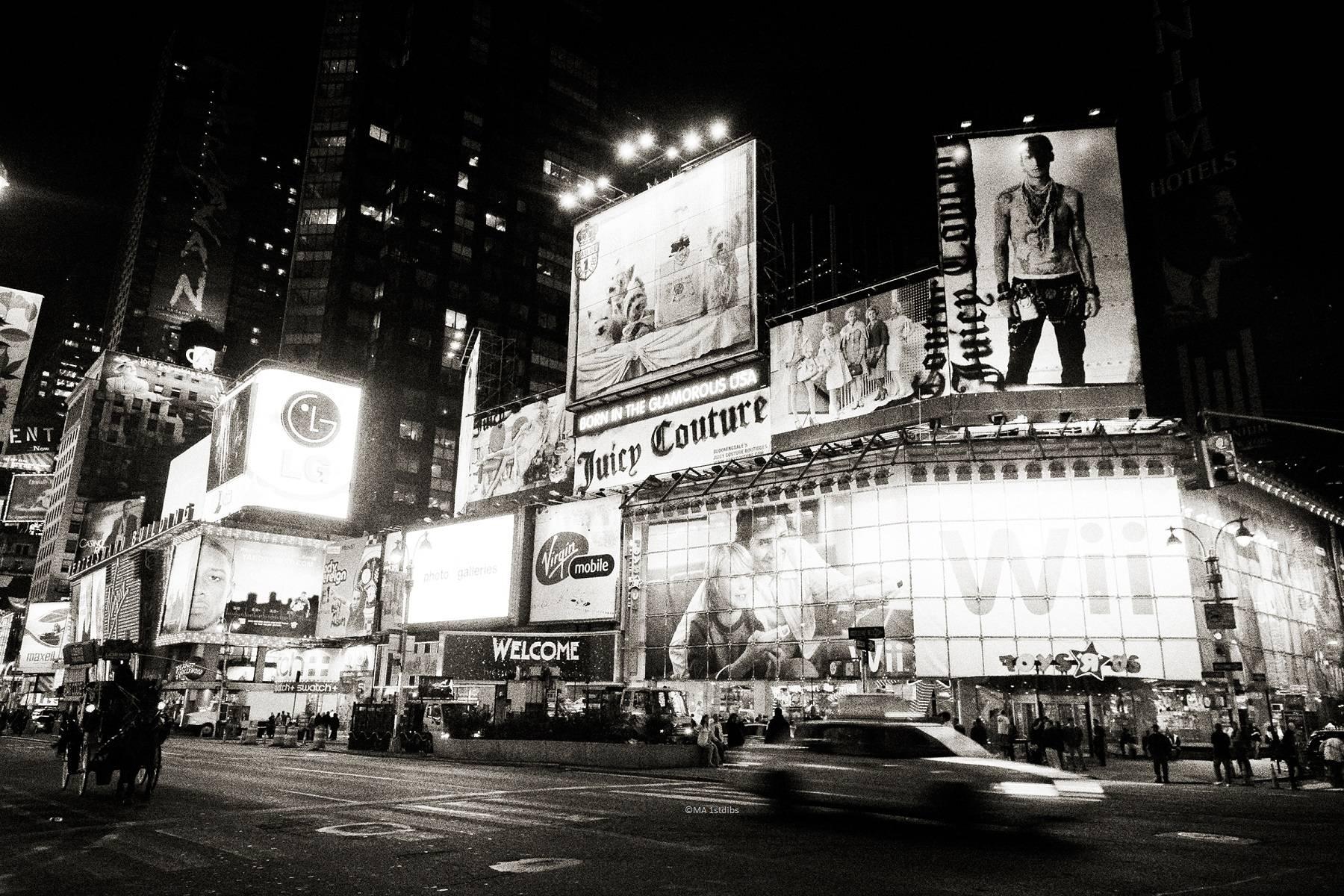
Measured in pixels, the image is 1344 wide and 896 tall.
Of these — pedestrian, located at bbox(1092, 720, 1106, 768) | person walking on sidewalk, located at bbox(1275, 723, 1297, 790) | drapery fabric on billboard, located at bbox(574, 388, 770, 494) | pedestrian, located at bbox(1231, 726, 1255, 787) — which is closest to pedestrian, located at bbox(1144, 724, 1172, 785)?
pedestrian, located at bbox(1231, 726, 1255, 787)

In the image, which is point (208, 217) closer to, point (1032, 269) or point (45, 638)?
point (45, 638)

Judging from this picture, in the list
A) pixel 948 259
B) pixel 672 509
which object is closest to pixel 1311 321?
pixel 948 259

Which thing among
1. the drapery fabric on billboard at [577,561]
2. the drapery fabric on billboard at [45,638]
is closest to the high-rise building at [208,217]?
the drapery fabric on billboard at [45,638]

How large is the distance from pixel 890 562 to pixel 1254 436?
1483 centimetres

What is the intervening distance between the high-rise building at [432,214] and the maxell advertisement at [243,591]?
91.7 ft

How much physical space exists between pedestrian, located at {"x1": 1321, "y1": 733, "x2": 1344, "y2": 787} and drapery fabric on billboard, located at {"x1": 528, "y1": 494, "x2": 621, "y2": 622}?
2751 centimetres

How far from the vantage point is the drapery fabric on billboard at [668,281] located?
3850cm

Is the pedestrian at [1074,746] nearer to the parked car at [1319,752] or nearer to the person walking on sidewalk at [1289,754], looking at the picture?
the person walking on sidewalk at [1289,754]

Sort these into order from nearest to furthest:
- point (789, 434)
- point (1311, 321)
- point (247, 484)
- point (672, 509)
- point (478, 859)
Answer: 1. point (478, 859)
2. point (1311, 321)
3. point (789, 434)
4. point (672, 509)
5. point (247, 484)

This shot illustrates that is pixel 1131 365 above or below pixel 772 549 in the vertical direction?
above

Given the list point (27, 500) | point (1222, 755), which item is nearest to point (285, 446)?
point (1222, 755)

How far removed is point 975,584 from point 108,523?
11233 centimetres

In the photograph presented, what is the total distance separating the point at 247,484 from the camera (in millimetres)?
67875

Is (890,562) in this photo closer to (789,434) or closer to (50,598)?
(789,434)
